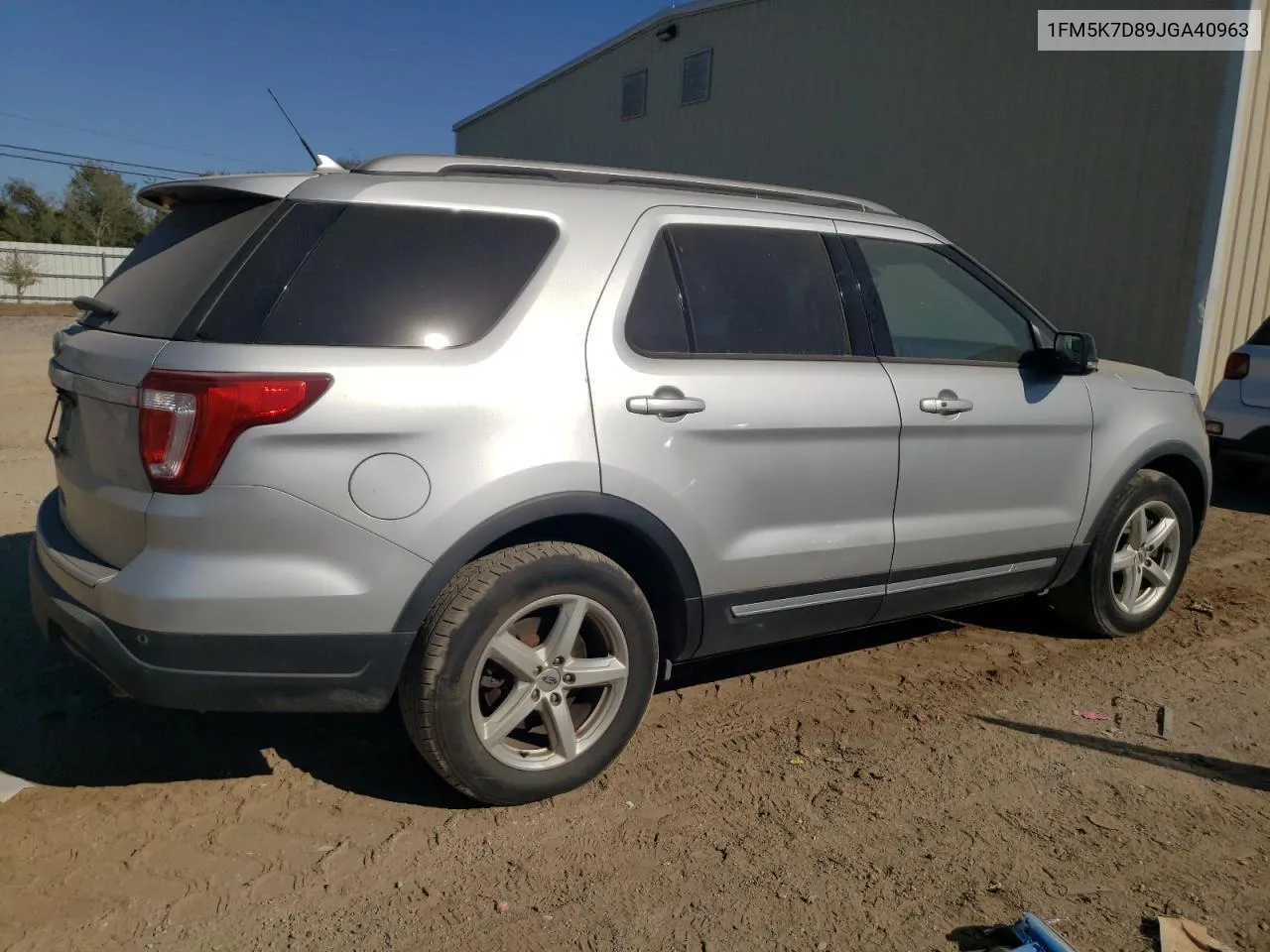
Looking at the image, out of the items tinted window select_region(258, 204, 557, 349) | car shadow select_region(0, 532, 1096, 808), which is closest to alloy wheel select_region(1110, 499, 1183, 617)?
car shadow select_region(0, 532, 1096, 808)

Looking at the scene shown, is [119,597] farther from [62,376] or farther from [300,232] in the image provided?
[300,232]

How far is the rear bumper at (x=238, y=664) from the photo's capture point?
2697 millimetres

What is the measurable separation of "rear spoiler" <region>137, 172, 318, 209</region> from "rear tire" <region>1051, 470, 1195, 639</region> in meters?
3.69

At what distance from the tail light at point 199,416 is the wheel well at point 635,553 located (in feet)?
2.41

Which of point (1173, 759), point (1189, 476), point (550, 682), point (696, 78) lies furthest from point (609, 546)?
point (696, 78)

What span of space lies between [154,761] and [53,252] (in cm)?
3740

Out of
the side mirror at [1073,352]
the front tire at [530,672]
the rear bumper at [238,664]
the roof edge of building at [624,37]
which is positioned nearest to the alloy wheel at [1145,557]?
the side mirror at [1073,352]

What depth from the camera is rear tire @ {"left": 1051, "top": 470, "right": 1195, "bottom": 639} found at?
15.6 feet

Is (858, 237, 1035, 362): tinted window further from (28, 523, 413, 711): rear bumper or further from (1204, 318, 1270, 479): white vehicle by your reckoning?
(1204, 318, 1270, 479): white vehicle

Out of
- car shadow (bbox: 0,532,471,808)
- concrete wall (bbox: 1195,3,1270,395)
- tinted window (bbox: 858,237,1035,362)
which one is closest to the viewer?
car shadow (bbox: 0,532,471,808)

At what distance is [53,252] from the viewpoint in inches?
1380

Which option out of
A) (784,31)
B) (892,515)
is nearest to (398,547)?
(892,515)

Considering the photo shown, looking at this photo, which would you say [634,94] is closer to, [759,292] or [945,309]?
[945,309]

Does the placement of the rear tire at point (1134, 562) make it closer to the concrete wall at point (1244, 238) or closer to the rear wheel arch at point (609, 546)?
the rear wheel arch at point (609, 546)
